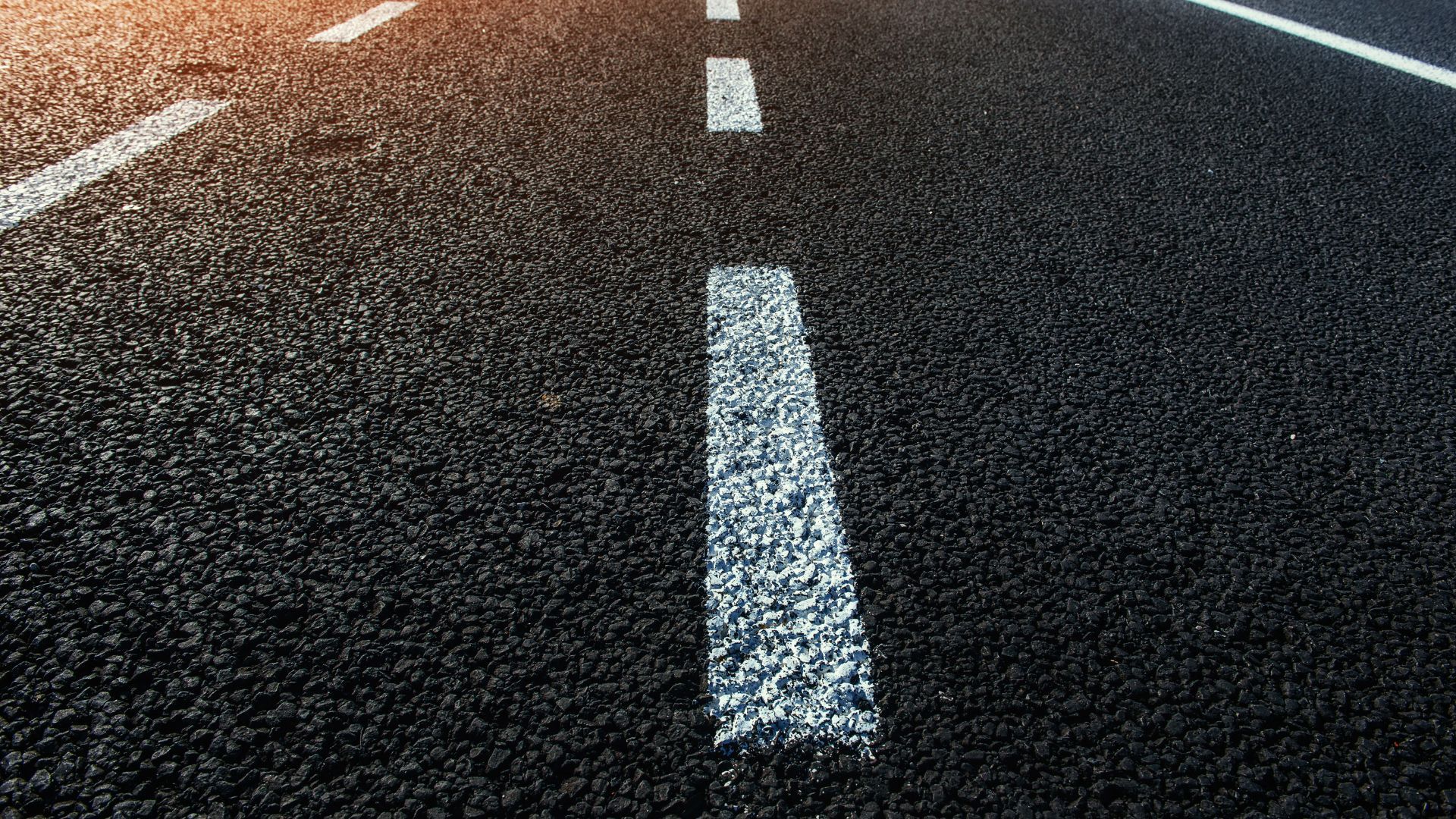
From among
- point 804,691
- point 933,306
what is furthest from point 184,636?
point 933,306

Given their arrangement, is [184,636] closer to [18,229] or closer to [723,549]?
[723,549]

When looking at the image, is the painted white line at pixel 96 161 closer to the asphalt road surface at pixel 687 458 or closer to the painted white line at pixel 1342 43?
the asphalt road surface at pixel 687 458

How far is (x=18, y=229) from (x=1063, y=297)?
9.82 ft

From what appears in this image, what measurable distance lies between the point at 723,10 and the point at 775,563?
4849 millimetres

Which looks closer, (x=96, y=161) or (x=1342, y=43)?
(x=96, y=161)

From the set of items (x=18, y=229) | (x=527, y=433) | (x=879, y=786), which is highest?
(x=18, y=229)

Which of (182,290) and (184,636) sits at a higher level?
(182,290)

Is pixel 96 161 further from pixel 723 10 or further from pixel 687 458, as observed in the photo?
pixel 723 10

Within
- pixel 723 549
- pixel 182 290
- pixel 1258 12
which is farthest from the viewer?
pixel 1258 12

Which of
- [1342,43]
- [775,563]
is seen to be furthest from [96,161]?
[1342,43]

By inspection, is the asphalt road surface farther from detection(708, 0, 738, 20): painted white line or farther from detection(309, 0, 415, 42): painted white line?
detection(708, 0, 738, 20): painted white line

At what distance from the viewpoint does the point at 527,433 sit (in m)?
1.80

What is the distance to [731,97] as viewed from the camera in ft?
12.3

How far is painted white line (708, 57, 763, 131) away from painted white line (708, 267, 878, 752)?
156 centimetres
